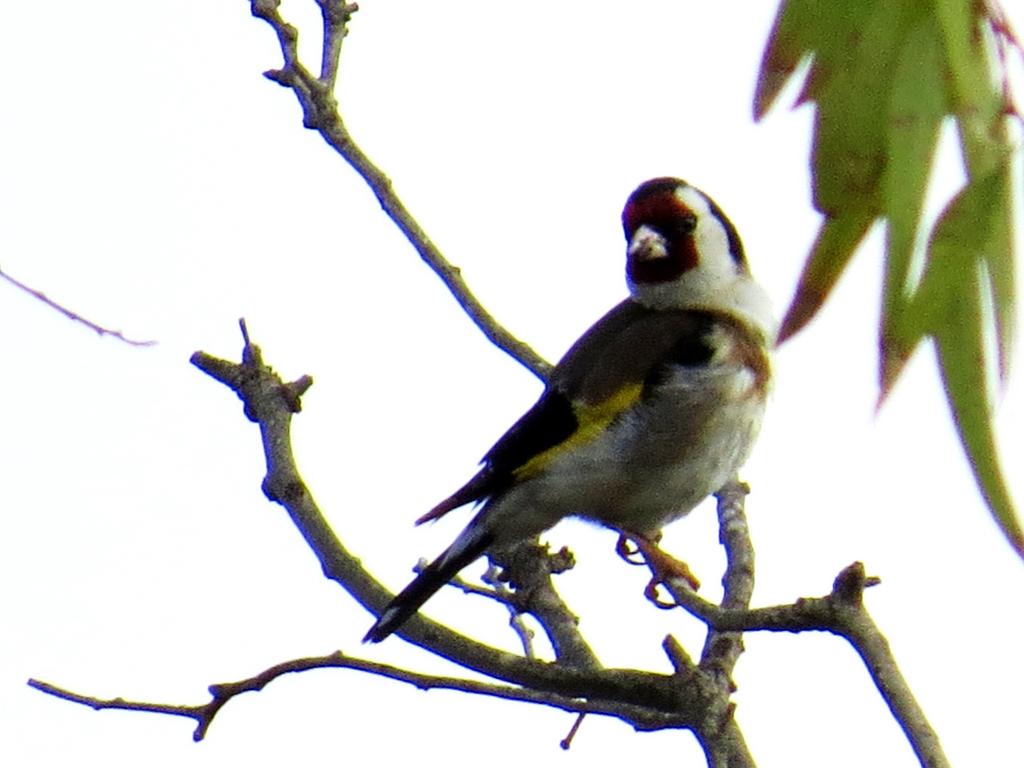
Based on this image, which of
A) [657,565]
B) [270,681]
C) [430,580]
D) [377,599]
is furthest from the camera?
[657,565]

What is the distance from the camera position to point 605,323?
4.86m

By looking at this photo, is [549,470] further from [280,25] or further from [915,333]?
[915,333]

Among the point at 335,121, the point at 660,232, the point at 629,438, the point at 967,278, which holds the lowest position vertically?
the point at 967,278

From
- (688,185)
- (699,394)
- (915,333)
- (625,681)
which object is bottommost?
(915,333)

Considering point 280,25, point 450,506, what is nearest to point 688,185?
point 450,506

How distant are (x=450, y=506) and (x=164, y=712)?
5.25 feet

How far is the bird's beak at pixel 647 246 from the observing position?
15.8ft

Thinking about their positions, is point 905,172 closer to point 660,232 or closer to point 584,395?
point 584,395

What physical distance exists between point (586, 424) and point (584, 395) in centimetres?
8

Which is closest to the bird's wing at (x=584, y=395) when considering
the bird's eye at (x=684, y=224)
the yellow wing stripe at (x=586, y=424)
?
the yellow wing stripe at (x=586, y=424)

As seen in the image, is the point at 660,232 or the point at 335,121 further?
the point at 660,232

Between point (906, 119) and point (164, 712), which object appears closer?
point (906, 119)

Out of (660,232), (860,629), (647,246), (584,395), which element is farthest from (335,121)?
(860,629)

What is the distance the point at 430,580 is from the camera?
3807mm
